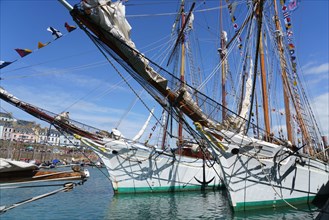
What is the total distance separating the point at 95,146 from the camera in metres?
19.8

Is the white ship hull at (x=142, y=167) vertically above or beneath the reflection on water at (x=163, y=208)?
above

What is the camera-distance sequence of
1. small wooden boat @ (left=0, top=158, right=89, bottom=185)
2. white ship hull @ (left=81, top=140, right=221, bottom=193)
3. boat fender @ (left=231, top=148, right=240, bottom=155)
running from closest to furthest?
small wooden boat @ (left=0, top=158, right=89, bottom=185) → boat fender @ (left=231, top=148, right=240, bottom=155) → white ship hull @ (left=81, top=140, right=221, bottom=193)

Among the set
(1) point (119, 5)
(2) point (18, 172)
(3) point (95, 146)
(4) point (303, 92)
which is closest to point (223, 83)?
(4) point (303, 92)

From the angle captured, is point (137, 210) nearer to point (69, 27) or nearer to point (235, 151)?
point (235, 151)

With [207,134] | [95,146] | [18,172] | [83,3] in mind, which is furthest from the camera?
[95,146]

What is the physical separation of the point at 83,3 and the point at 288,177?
11.9 m

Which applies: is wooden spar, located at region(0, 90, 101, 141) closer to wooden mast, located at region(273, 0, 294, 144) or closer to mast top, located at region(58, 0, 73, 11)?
mast top, located at region(58, 0, 73, 11)

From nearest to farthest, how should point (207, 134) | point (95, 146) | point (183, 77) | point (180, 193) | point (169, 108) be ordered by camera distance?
point (169, 108) → point (207, 134) → point (95, 146) → point (180, 193) → point (183, 77)

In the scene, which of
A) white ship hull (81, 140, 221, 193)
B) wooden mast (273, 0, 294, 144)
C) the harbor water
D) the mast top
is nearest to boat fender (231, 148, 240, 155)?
the harbor water

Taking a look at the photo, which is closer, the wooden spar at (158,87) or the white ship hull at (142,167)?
the wooden spar at (158,87)

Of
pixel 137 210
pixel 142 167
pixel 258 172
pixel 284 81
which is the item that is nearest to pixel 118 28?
pixel 258 172

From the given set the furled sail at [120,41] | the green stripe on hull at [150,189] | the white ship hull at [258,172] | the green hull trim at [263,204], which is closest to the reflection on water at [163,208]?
the green hull trim at [263,204]

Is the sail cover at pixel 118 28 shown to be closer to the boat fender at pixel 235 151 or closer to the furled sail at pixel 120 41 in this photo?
the furled sail at pixel 120 41

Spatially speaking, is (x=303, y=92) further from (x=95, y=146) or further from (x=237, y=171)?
(x=95, y=146)
